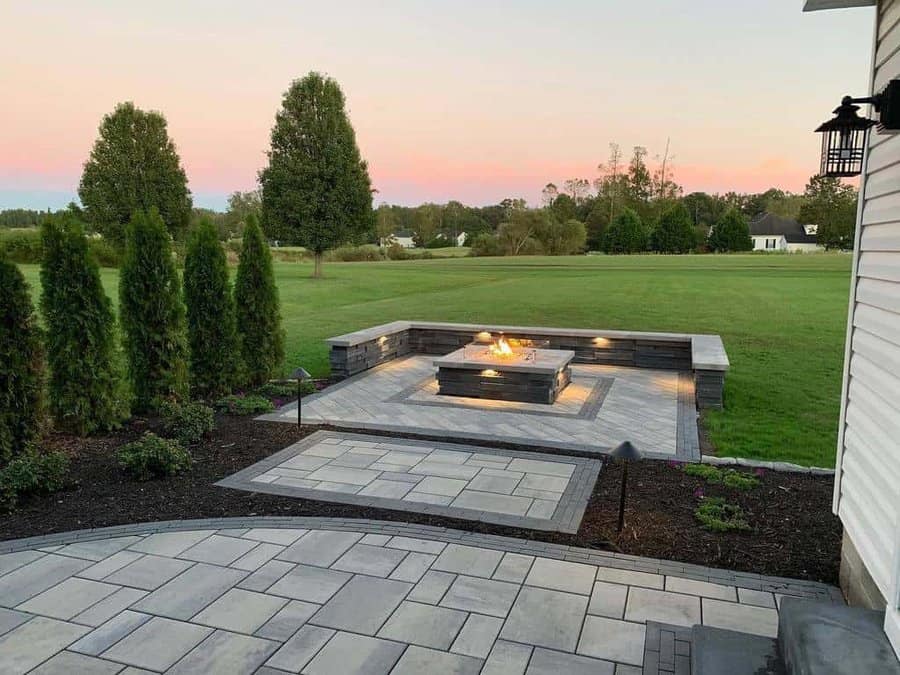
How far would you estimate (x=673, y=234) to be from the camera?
48.7 m

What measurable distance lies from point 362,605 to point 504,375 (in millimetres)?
4757

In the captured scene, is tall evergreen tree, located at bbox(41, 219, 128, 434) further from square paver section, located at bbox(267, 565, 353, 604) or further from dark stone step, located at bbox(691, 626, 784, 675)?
dark stone step, located at bbox(691, 626, 784, 675)

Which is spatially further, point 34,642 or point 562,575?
point 562,575

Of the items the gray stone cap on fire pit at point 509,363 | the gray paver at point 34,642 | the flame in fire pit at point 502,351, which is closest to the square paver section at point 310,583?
the gray paver at point 34,642

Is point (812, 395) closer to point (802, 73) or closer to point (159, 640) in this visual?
point (159, 640)

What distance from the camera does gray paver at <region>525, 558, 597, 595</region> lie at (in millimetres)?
3342

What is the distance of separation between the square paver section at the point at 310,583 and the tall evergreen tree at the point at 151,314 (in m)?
4.24

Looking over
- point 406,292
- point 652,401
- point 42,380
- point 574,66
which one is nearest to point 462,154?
point 406,292

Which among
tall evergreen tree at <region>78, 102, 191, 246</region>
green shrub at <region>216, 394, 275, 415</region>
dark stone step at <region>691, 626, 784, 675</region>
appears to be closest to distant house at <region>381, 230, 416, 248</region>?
tall evergreen tree at <region>78, 102, 191, 246</region>

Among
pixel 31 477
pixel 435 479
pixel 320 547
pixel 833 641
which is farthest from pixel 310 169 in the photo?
pixel 833 641

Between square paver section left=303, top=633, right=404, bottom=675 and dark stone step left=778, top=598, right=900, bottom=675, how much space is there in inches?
67.5

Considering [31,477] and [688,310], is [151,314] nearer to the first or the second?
[31,477]

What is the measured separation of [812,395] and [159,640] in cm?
827

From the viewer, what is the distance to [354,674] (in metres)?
2.58
